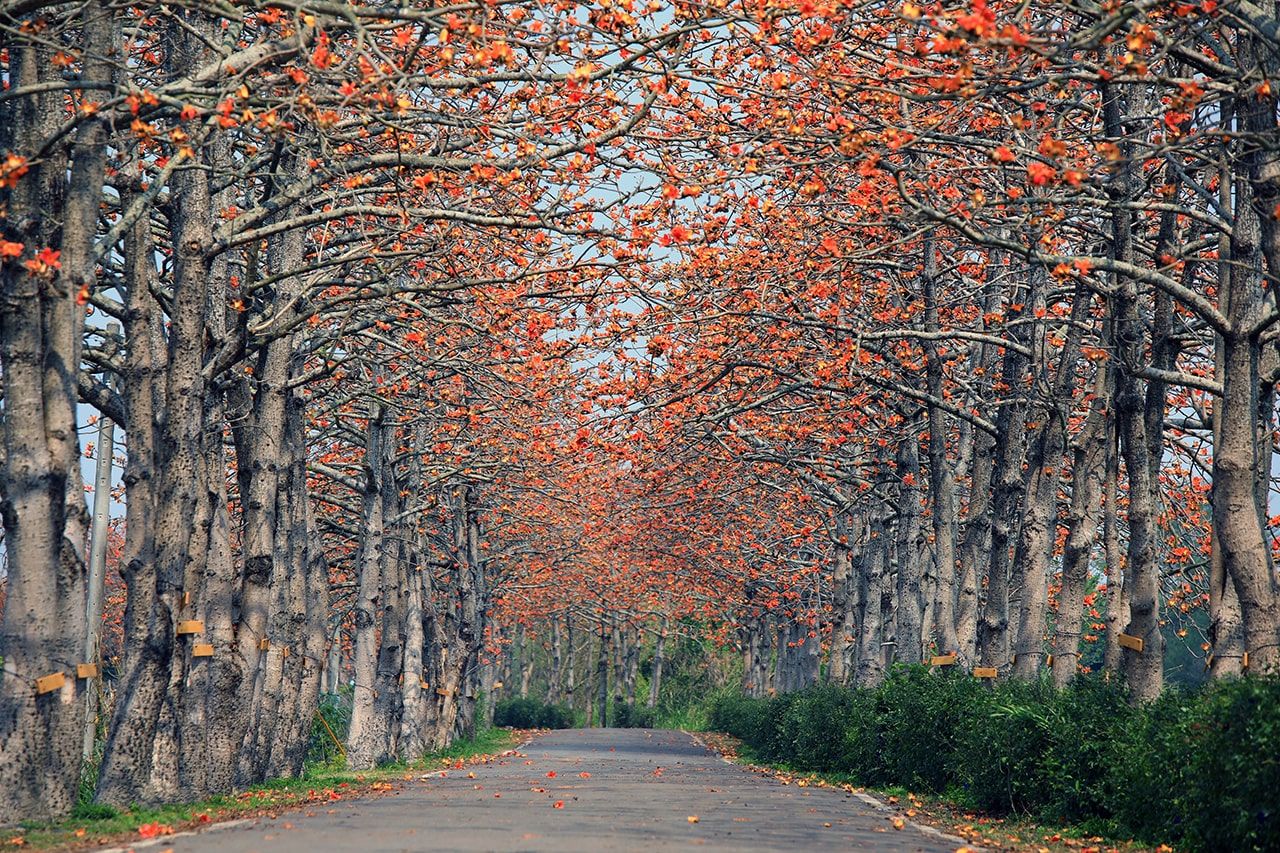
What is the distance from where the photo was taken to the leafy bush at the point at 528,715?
70.7m

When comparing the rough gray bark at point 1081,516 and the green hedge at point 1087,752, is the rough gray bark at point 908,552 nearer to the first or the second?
the green hedge at point 1087,752

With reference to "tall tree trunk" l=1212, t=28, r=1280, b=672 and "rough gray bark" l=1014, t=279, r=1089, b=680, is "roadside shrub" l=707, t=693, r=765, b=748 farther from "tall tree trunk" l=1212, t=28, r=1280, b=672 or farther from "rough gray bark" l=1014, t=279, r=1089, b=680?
"tall tree trunk" l=1212, t=28, r=1280, b=672

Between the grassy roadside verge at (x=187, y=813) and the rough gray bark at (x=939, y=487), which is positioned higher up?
the rough gray bark at (x=939, y=487)

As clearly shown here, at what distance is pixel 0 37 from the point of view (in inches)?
478

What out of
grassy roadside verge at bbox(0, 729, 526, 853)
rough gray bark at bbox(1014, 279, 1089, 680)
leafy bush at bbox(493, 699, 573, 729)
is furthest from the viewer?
leafy bush at bbox(493, 699, 573, 729)

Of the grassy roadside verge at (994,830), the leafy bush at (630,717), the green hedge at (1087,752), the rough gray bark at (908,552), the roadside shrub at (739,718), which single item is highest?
the rough gray bark at (908,552)

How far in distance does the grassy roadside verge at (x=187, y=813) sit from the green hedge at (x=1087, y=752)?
673 centimetres

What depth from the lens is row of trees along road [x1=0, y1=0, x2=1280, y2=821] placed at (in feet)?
38.2

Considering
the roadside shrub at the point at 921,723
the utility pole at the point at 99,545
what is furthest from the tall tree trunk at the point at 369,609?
the roadside shrub at the point at 921,723

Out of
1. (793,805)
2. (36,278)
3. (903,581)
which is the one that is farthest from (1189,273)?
(36,278)

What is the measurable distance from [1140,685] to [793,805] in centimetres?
401

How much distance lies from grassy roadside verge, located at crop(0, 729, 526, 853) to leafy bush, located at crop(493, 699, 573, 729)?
163 feet

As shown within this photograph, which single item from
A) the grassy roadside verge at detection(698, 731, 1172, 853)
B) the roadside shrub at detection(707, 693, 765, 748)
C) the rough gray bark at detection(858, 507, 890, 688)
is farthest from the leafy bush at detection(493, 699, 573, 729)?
the grassy roadside verge at detection(698, 731, 1172, 853)

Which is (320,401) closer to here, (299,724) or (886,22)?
(299,724)
